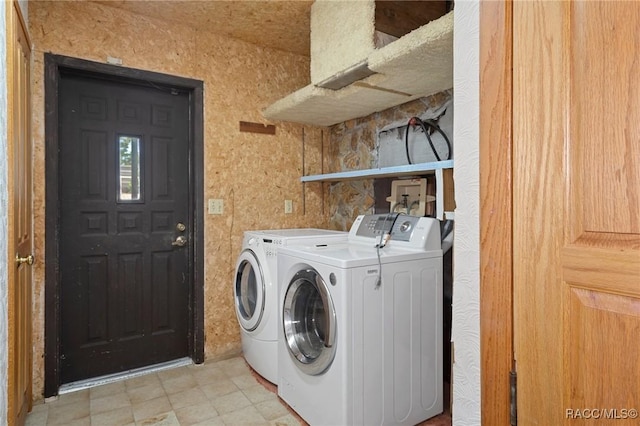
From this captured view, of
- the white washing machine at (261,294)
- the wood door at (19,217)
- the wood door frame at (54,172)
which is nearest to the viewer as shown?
the wood door at (19,217)

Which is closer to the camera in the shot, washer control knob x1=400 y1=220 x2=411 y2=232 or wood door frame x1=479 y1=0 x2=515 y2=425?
wood door frame x1=479 y1=0 x2=515 y2=425

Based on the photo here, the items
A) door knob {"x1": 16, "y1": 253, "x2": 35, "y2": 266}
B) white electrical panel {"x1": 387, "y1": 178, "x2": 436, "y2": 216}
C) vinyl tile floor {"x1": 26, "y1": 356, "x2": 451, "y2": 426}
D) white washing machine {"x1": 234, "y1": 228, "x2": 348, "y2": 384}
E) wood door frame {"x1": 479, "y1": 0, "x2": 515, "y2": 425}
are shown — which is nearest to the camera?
wood door frame {"x1": 479, "y1": 0, "x2": 515, "y2": 425}

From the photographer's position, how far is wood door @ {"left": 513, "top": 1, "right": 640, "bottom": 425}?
559mm

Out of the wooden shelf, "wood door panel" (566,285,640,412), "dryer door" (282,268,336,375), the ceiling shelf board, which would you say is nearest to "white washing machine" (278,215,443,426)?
"dryer door" (282,268,336,375)

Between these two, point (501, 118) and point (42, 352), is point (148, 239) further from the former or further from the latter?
point (501, 118)

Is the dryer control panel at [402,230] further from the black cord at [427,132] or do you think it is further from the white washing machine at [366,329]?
the black cord at [427,132]

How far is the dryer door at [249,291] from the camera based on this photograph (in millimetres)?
2342

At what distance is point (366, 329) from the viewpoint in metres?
1.68

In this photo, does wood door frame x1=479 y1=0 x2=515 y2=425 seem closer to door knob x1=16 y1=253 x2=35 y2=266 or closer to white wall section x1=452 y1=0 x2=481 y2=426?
white wall section x1=452 y1=0 x2=481 y2=426

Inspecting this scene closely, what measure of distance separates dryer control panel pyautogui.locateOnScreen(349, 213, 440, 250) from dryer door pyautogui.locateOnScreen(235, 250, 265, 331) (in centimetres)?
66

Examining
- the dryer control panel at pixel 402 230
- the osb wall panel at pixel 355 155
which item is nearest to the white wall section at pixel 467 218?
the dryer control panel at pixel 402 230

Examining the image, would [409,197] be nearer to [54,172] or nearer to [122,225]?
[122,225]

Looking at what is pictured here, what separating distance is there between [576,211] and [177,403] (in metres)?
2.27

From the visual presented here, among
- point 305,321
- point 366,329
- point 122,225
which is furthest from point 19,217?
point 366,329
